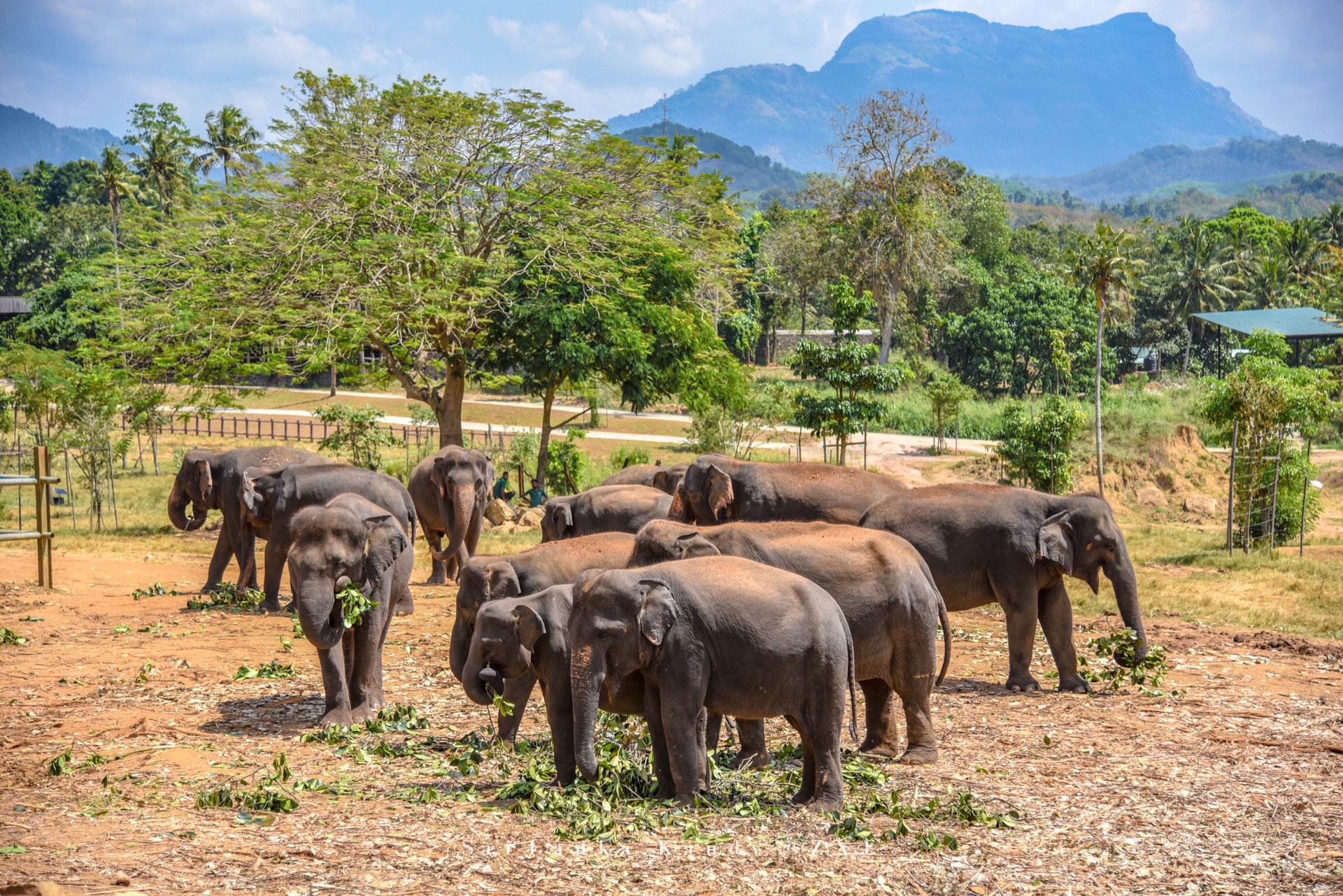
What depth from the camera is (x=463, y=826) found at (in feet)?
24.2

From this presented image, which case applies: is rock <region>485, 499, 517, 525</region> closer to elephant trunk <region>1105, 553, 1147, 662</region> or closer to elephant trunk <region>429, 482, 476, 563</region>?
elephant trunk <region>429, 482, 476, 563</region>

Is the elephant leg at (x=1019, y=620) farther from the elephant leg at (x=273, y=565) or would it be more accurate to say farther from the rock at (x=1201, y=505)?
the rock at (x=1201, y=505)

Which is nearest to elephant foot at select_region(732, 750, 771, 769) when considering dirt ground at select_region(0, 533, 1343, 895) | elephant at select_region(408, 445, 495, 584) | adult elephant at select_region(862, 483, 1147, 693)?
dirt ground at select_region(0, 533, 1343, 895)

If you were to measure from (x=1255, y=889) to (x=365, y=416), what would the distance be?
2520 centimetres

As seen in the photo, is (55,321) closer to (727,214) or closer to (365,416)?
(365,416)

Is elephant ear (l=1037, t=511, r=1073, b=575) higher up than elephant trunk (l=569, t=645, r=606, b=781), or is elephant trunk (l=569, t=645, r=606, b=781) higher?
elephant ear (l=1037, t=511, r=1073, b=575)

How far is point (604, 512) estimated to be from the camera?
14.4 metres

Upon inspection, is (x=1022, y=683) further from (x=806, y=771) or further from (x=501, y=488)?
(x=501, y=488)

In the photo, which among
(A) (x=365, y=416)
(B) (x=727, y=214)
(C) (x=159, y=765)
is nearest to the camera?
(C) (x=159, y=765)

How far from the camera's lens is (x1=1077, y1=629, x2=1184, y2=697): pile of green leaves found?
1180cm

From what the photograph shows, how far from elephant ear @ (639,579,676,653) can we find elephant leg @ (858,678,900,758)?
101 inches

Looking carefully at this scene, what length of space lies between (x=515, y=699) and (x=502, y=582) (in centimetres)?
115

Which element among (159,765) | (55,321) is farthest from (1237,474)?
(55,321)

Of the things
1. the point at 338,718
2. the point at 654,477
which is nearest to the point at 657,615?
the point at 338,718
